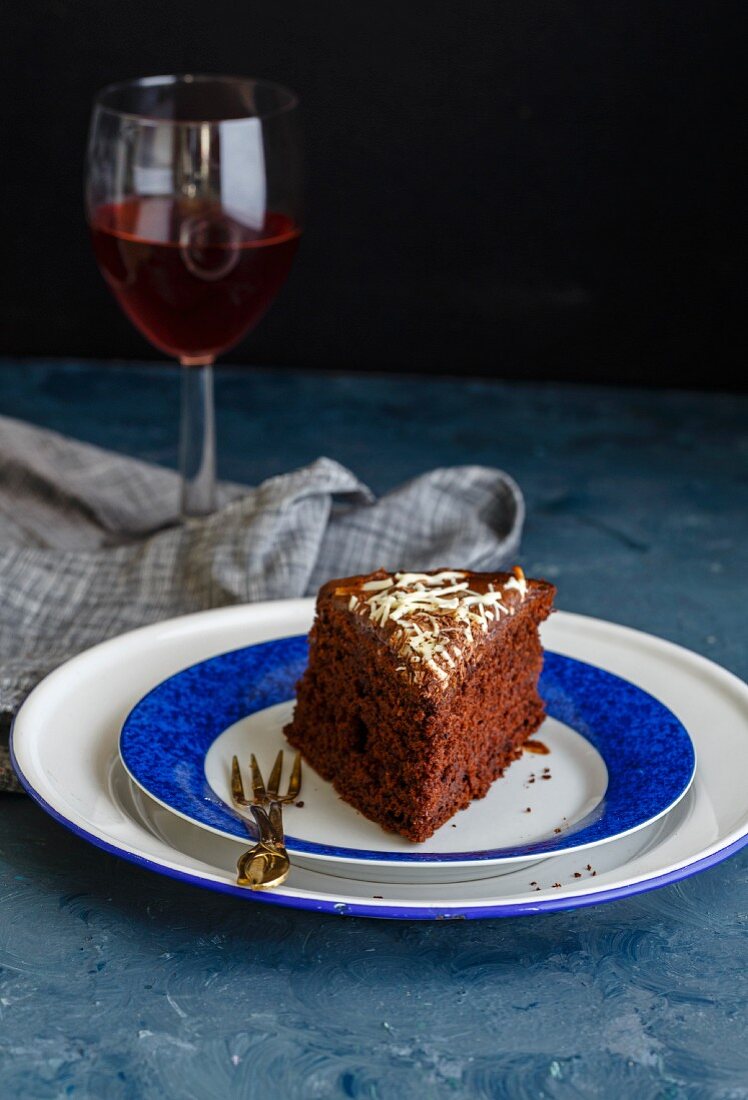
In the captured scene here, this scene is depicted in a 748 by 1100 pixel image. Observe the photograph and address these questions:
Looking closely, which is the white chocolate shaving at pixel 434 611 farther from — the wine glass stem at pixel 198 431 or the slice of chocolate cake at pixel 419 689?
the wine glass stem at pixel 198 431

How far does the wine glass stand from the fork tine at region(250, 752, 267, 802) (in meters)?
0.61

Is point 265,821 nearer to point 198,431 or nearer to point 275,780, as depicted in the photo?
point 275,780

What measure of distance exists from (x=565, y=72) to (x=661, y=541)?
0.81 m

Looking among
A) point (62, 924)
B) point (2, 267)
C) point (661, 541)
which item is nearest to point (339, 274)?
point (2, 267)

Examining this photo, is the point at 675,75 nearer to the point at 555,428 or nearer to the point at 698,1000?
the point at 555,428

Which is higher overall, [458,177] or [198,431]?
[458,177]

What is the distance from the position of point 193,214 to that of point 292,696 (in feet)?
1.82

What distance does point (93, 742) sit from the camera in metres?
1.12

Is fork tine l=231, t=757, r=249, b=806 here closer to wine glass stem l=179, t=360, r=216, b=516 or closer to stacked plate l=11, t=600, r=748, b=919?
stacked plate l=11, t=600, r=748, b=919

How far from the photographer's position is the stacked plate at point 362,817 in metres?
0.95

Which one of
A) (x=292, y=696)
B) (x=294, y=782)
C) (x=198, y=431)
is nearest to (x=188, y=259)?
(x=198, y=431)

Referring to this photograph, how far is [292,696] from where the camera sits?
1247mm

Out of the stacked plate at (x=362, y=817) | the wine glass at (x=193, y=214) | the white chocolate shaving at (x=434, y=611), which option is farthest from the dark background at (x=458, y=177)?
the white chocolate shaving at (x=434, y=611)

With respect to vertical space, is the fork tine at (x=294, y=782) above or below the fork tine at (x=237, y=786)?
below
